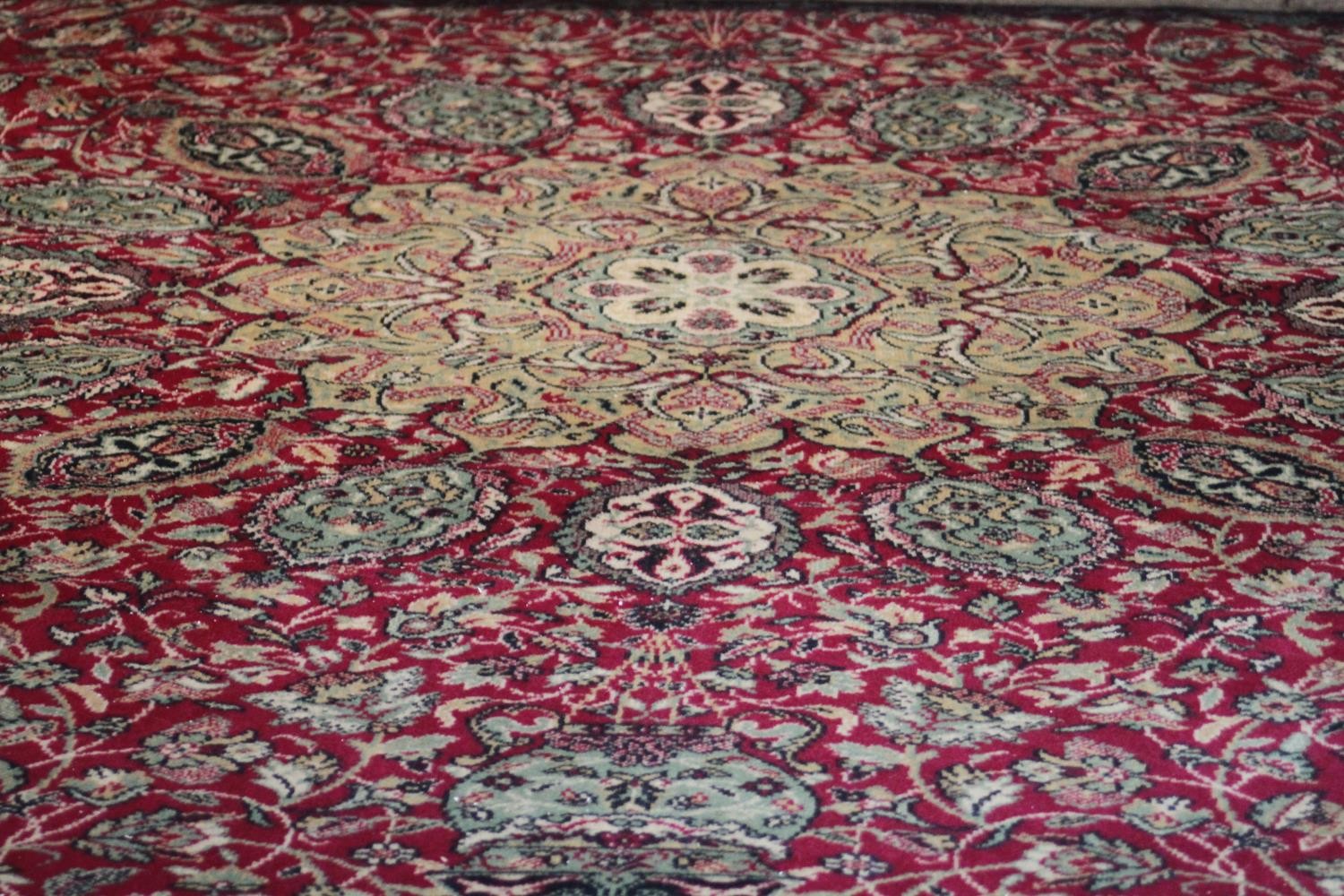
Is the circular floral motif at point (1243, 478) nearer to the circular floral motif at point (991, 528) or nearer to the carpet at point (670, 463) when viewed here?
the carpet at point (670, 463)

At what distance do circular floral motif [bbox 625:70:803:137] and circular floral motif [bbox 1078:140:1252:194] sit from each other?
2.93 ft

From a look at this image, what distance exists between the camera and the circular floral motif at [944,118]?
16.9 feet

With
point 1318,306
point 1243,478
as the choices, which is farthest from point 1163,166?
point 1243,478

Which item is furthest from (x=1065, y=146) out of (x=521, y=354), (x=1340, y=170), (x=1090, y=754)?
(x=1090, y=754)

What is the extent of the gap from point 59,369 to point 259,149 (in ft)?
4.61

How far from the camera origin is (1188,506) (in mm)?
3195

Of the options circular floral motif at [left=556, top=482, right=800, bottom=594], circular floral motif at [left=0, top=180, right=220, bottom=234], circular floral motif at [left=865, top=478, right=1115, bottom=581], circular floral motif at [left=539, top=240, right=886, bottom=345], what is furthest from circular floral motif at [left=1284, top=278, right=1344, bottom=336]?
circular floral motif at [left=0, top=180, right=220, bottom=234]

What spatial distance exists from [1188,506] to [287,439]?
1574mm

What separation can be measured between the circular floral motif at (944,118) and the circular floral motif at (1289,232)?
79 cm

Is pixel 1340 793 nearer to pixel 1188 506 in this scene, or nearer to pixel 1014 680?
pixel 1014 680

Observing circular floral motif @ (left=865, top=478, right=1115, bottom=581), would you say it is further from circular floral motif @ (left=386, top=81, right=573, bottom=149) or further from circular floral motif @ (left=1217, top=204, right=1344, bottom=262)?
circular floral motif @ (left=386, top=81, right=573, bottom=149)

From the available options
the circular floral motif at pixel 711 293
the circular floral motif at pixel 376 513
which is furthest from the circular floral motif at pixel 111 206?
the circular floral motif at pixel 376 513

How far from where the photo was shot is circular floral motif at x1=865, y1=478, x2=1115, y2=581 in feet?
9.89

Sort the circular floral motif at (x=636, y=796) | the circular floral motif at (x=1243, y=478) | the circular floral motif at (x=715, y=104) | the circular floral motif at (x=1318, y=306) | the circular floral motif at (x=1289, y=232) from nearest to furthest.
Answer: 1. the circular floral motif at (x=636, y=796)
2. the circular floral motif at (x=1243, y=478)
3. the circular floral motif at (x=1318, y=306)
4. the circular floral motif at (x=1289, y=232)
5. the circular floral motif at (x=715, y=104)
